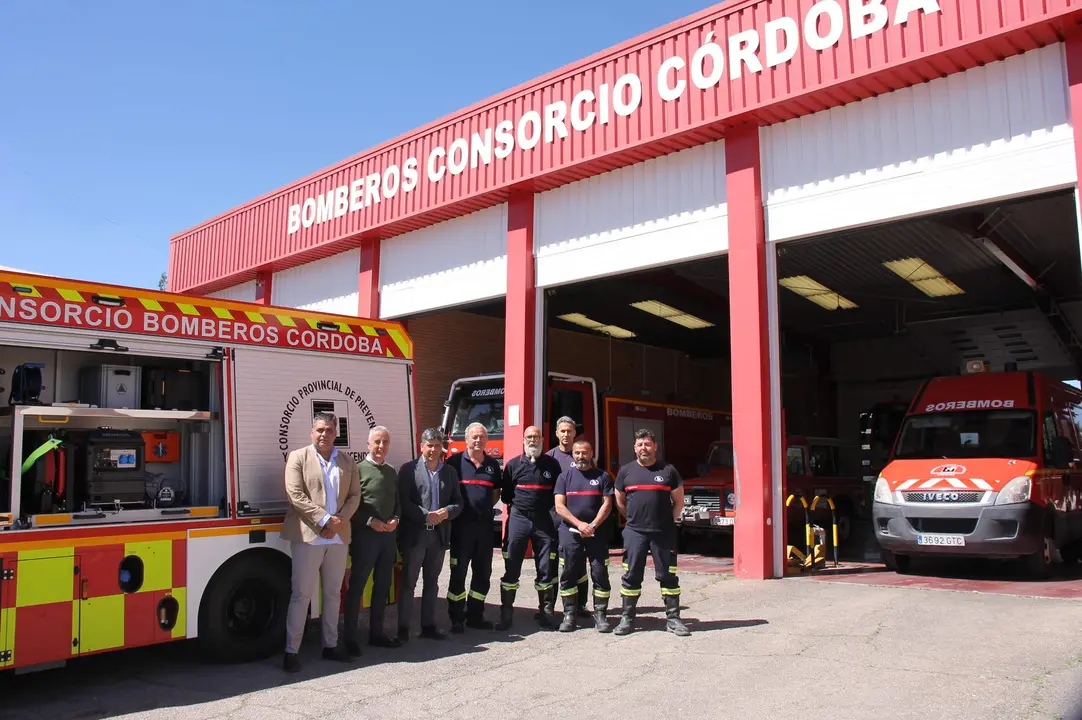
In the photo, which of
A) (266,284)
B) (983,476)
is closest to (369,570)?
(983,476)

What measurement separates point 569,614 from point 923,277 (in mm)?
12352

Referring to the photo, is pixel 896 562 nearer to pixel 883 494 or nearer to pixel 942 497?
pixel 883 494

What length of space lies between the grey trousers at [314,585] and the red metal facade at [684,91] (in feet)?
24.5

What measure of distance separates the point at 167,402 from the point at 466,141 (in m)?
8.66

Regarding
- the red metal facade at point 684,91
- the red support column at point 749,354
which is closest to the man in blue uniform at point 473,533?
the red support column at point 749,354

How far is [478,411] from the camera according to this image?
46.4ft

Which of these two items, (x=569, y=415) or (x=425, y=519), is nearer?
(x=425, y=519)

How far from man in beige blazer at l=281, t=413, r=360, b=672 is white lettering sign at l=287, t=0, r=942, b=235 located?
7360 millimetres

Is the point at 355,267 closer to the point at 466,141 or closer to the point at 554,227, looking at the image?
the point at 466,141

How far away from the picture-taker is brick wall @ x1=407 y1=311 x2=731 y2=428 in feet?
59.2

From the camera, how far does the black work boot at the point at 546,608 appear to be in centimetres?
738

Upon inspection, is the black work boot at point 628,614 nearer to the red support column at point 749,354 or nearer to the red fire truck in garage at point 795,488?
the red support column at point 749,354

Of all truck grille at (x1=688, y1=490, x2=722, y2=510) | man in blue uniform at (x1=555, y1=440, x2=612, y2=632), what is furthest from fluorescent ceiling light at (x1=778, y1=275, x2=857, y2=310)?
man in blue uniform at (x1=555, y1=440, x2=612, y2=632)

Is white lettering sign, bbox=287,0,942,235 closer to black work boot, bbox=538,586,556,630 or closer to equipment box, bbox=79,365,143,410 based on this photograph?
black work boot, bbox=538,586,556,630
